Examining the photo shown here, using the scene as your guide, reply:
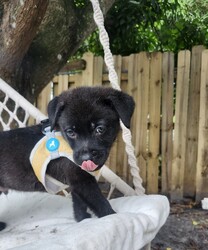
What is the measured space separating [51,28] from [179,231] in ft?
5.69

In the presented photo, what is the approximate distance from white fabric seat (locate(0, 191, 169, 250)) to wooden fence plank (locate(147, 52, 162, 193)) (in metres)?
1.86

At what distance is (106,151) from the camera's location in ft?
5.58

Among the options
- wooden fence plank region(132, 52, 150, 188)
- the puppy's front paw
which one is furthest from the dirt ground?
the puppy's front paw

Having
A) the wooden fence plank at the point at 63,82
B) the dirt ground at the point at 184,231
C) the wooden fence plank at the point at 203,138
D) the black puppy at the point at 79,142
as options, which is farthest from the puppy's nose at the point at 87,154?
the wooden fence plank at the point at 63,82

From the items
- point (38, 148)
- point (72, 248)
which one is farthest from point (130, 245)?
point (38, 148)

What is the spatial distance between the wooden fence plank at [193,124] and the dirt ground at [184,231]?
25 centimetres

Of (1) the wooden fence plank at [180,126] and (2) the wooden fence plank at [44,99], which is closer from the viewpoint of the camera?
(1) the wooden fence plank at [180,126]

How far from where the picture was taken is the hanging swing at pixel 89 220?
122cm

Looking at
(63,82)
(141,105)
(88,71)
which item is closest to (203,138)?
(141,105)

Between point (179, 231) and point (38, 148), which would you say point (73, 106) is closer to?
point (38, 148)

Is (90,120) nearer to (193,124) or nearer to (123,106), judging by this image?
(123,106)

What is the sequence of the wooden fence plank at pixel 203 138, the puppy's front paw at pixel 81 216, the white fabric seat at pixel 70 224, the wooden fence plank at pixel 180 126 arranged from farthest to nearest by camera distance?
1. the wooden fence plank at pixel 180 126
2. the wooden fence plank at pixel 203 138
3. the puppy's front paw at pixel 81 216
4. the white fabric seat at pixel 70 224

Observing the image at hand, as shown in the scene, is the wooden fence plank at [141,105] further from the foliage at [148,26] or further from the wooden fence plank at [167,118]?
the foliage at [148,26]

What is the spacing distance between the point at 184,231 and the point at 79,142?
177cm
